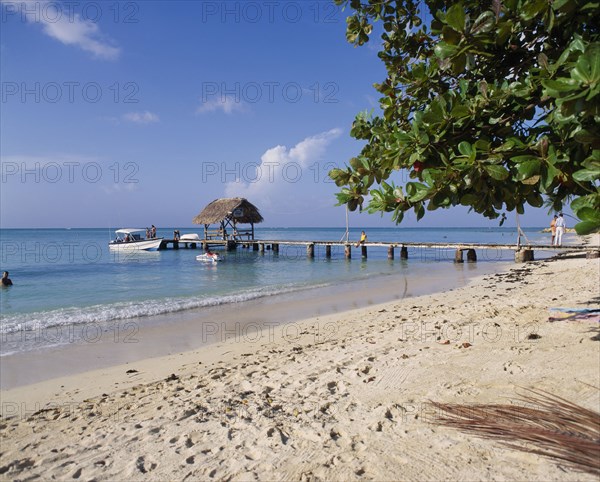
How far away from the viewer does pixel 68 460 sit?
335 cm

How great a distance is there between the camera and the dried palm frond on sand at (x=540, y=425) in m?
2.51

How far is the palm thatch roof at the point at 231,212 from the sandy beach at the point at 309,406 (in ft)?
98.0

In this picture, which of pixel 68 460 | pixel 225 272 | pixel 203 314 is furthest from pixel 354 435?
pixel 225 272

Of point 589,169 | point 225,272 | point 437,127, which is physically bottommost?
point 225,272

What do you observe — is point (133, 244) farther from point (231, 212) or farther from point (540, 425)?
point (540, 425)

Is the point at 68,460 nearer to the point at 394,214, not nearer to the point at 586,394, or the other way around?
the point at 394,214

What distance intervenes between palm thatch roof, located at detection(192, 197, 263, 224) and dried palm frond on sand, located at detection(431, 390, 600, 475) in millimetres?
33931

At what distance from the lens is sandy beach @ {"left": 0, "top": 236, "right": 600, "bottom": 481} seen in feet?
9.64

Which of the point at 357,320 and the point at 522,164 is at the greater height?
the point at 522,164

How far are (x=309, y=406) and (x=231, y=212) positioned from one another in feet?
109

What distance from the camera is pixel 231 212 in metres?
36.2

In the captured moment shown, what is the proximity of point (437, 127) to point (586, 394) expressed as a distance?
286 centimetres

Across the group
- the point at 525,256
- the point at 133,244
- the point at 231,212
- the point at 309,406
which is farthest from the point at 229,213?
the point at 309,406

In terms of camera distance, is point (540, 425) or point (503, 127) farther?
point (540, 425)
